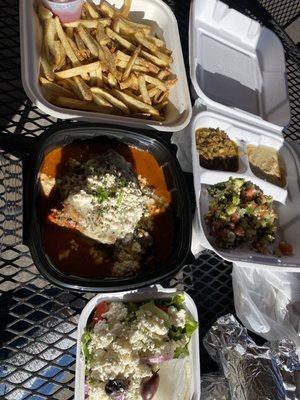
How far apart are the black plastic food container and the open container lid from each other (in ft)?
1.96

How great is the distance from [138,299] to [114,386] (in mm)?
411

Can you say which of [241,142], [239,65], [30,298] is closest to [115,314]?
[30,298]

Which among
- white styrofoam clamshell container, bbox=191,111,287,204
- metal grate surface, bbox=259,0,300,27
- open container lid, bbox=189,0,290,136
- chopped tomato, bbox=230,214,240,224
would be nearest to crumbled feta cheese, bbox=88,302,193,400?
chopped tomato, bbox=230,214,240,224

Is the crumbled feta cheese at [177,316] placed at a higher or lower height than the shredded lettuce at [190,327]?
higher

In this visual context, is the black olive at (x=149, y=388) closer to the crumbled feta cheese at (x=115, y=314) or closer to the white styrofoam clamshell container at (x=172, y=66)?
the crumbled feta cheese at (x=115, y=314)

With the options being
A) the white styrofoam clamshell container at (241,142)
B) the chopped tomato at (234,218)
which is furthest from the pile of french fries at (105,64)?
the chopped tomato at (234,218)

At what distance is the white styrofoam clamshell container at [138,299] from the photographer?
1.88 m

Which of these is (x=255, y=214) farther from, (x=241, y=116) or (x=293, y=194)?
(x=241, y=116)

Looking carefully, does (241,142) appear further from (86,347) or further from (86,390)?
(86,390)

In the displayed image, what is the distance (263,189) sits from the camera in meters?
2.66

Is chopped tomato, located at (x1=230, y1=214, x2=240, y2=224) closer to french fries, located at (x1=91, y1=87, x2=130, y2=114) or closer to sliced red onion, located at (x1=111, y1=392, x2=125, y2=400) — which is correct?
french fries, located at (x1=91, y1=87, x2=130, y2=114)

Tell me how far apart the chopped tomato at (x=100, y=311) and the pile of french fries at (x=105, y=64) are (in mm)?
941

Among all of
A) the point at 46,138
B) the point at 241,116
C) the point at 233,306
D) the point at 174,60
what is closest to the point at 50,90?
the point at 46,138

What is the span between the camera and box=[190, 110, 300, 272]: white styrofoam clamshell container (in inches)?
90.2
